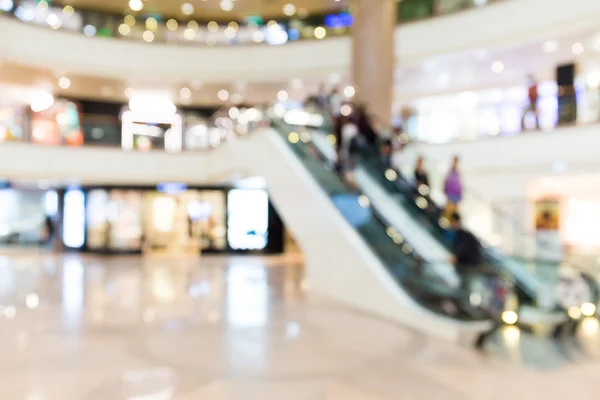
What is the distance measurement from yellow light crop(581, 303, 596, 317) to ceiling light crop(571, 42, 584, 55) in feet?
32.1

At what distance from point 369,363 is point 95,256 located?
15374 mm

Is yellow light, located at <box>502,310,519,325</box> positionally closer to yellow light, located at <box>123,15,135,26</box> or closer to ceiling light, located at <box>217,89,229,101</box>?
ceiling light, located at <box>217,89,229,101</box>

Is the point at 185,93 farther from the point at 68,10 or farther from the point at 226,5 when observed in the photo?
the point at 68,10

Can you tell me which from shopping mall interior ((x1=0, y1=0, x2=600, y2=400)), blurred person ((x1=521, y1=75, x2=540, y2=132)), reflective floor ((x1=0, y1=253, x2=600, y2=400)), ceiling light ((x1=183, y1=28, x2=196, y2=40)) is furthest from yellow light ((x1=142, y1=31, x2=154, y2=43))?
blurred person ((x1=521, y1=75, x2=540, y2=132))

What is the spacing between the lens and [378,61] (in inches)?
624

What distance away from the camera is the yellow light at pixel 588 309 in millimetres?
6742

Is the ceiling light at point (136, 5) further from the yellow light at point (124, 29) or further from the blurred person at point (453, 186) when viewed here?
the blurred person at point (453, 186)

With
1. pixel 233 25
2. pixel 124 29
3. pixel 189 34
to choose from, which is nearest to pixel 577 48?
pixel 189 34

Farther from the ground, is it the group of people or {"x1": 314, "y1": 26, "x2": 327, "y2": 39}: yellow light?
{"x1": 314, "y1": 26, "x2": 327, "y2": 39}: yellow light

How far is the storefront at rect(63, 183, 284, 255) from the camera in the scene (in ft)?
63.5

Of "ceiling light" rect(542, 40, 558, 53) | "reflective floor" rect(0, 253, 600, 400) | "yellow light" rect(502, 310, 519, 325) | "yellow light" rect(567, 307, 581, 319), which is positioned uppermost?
"ceiling light" rect(542, 40, 558, 53)

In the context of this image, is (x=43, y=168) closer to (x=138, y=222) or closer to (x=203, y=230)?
(x=138, y=222)

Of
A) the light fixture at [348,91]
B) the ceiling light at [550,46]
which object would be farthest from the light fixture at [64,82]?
the ceiling light at [550,46]

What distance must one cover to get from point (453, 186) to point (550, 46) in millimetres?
7240
